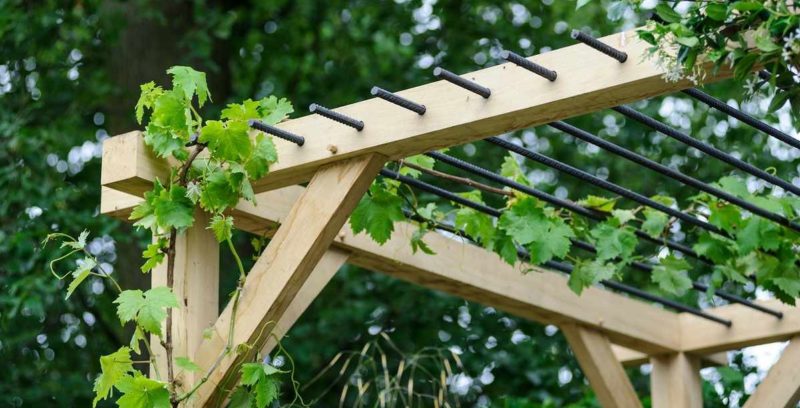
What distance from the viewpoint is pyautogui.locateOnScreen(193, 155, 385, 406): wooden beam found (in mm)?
3141

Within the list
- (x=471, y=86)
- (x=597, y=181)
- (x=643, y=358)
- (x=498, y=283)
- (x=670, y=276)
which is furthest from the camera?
(x=643, y=358)

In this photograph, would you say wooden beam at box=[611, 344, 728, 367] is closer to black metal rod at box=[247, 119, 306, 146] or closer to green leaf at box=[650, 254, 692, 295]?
green leaf at box=[650, 254, 692, 295]

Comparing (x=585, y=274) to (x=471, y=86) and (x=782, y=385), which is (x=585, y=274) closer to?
(x=782, y=385)

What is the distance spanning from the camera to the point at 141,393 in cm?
303

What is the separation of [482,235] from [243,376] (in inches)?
39.5

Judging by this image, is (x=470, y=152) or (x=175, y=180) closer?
(x=175, y=180)

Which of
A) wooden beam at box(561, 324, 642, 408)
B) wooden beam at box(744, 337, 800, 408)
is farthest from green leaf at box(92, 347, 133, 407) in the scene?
wooden beam at box(744, 337, 800, 408)

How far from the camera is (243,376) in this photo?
10.0 ft

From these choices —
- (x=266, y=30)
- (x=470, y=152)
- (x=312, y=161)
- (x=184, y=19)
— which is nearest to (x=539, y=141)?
(x=470, y=152)

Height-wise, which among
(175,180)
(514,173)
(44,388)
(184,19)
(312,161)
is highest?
(514,173)

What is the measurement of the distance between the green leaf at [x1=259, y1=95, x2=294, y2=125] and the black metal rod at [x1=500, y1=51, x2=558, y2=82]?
67 cm

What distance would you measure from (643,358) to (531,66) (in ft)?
8.68

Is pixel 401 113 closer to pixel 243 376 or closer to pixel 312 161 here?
pixel 312 161

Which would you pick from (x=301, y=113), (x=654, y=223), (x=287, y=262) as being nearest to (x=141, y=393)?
(x=287, y=262)
